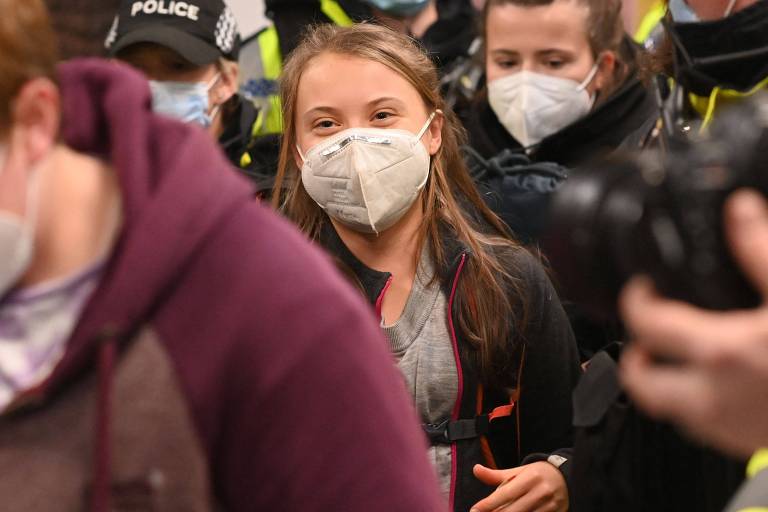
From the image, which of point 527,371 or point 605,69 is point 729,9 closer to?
point 527,371

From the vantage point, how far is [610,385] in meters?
1.94

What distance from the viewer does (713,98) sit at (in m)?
2.75

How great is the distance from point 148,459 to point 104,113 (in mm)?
482

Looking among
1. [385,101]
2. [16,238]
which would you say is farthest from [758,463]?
[385,101]

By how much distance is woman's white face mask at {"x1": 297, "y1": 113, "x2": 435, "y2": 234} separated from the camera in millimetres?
2912

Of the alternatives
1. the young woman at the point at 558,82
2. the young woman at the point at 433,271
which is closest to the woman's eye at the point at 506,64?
the young woman at the point at 558,82

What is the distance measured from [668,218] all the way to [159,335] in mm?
704

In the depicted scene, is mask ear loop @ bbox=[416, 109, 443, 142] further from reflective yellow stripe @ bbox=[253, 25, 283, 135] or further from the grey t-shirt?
reflective yellow stripe @ bbox=[253, 25, 283, 135]

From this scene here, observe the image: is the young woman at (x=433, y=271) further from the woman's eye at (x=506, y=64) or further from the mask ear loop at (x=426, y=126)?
the woman's eye at (x=506, y=64)

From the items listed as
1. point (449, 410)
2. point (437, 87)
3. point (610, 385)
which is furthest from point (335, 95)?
point (610, 385)

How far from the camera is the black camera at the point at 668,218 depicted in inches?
42.6

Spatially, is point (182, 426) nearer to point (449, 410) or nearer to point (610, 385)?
point (610, 385)

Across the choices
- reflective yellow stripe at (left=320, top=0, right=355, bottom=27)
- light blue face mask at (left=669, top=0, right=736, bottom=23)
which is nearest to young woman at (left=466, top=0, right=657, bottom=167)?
reflective yellow stripe at (left=320, top=0, right=355, bottom=27)

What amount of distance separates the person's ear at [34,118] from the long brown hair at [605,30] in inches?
101
